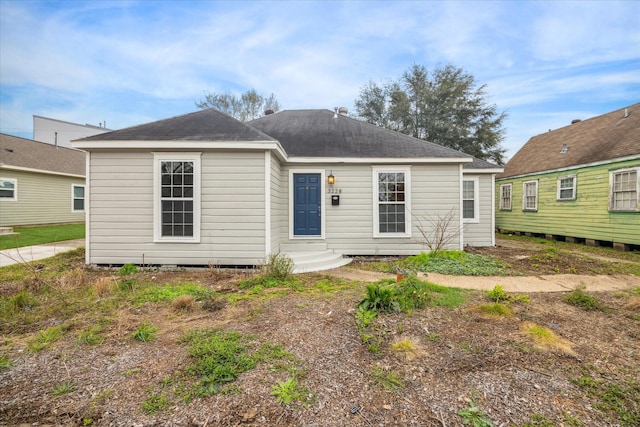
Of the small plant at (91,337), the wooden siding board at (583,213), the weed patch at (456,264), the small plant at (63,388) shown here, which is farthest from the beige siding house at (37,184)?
the wooden siding board at (583,213)

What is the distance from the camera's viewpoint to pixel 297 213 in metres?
8.27

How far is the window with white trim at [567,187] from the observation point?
11.4 m

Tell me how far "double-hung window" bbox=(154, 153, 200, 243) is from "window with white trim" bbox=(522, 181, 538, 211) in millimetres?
13800

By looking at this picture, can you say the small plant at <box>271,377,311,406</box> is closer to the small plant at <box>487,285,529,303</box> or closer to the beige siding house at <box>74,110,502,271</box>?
the small plant at <box>487,285,529,303</box>

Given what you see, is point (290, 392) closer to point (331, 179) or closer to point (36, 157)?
point (331, 179)

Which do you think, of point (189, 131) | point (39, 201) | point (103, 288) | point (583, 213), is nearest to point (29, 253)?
point (103, 288)

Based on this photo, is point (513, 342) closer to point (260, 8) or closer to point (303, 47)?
point (260, 8)

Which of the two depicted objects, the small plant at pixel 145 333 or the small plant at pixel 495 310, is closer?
the small plant at pixel 145 333

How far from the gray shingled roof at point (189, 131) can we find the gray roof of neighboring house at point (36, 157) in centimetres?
1112

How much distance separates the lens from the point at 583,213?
35.8ft

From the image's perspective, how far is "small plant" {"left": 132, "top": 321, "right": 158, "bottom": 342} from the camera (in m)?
3.15

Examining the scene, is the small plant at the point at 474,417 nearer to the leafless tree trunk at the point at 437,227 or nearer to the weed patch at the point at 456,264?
the weed patch at the point at 456,264

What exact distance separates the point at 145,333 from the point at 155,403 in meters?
1.31

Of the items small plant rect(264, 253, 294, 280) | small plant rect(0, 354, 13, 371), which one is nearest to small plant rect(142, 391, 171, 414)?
small plant rect(0, 354, 13, 371)
